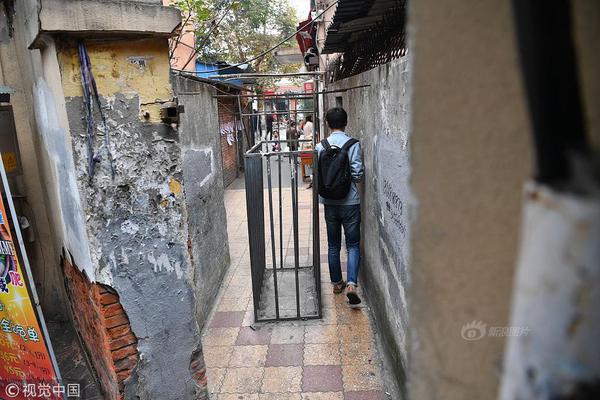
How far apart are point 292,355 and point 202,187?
1915 millimetres

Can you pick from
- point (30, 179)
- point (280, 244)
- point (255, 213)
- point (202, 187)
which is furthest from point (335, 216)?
point (30, 179)

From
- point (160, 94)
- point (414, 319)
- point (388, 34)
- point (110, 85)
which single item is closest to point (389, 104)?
point (388, 34)

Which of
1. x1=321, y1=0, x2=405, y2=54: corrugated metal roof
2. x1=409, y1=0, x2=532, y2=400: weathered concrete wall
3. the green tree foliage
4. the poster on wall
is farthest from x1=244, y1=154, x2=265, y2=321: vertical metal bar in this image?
the green tree foliage

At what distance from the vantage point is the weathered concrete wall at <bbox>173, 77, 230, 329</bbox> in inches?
156

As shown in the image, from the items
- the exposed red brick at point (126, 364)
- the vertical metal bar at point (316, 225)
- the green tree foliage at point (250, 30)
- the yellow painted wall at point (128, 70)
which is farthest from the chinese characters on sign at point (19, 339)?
the green tree foliage at point (250, 30)

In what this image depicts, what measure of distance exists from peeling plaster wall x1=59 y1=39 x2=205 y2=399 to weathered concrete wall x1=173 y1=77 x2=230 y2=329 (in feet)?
2.58

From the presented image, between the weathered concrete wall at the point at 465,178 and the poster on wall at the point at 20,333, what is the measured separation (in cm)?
288

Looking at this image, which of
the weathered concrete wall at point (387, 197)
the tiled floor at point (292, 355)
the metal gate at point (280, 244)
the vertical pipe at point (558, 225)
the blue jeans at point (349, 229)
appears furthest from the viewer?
the blue jeans at point (349, 229)

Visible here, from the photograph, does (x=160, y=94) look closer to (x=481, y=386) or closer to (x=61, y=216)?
(x=61, y=216)

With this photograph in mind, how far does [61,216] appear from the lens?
3.30 meters

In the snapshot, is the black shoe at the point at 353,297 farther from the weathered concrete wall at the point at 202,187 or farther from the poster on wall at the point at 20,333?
the poster on wall at the point at 20,333

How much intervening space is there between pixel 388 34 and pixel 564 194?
344cm

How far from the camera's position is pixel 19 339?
9.83ft

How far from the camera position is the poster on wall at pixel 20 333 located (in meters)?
2.83
